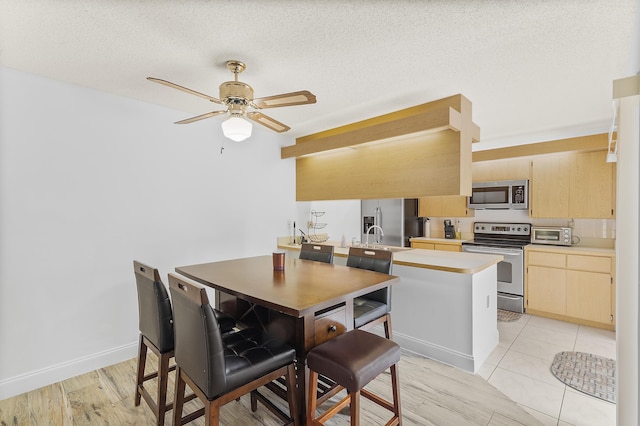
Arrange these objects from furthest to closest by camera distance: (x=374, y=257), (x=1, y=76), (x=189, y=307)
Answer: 1. (x=374, y=257)
2. (x=1, y=76)
3. (x=189, y=307)

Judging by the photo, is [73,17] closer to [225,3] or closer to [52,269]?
[225,3]

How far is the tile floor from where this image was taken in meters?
2.05

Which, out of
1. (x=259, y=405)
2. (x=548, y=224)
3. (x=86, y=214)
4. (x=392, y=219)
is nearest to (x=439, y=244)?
(x=392, y=219)

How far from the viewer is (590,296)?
356cm

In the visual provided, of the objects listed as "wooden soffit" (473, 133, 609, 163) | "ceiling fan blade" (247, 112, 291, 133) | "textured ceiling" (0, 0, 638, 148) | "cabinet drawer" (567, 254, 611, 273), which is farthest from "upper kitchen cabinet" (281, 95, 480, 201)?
"cabinet drawer" (567, 254, 611, 273)

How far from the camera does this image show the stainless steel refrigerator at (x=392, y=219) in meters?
4.82

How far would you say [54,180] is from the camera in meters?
2.44

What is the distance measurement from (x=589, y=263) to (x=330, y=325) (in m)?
3.56

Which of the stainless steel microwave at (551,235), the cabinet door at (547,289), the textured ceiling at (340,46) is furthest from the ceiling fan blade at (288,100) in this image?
the stainless steel microwave at (551,235)

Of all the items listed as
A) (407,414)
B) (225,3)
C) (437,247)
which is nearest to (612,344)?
(437,247)

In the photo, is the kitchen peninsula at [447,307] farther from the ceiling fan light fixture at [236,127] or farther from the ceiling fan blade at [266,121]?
the ceiling fan light fixture at [236,127]

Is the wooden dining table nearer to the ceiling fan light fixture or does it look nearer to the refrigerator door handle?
the ceiling fan light fixture

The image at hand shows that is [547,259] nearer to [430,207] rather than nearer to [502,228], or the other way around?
[502,228]

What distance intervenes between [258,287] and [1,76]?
248 cm
